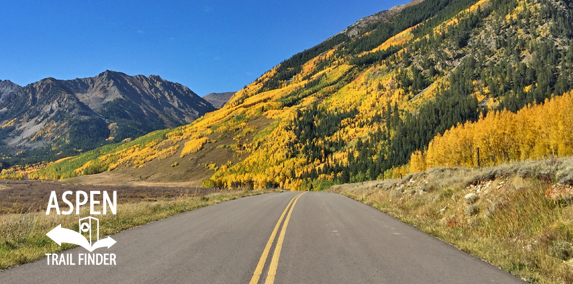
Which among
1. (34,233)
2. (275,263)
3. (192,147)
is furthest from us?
(192,147)

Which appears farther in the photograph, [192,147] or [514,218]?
[192,147]

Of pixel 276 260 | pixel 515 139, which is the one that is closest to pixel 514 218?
pixel 276 260

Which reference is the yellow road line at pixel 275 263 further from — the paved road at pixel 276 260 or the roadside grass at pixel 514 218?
the roadside grass at pixel 514 218

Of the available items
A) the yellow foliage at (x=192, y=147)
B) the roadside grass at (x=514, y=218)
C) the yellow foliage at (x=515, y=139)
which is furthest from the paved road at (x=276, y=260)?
the yellow foliage at (x=192, y=147)

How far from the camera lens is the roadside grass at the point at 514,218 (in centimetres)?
604

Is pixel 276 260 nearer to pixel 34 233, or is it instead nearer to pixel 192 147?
pixel 34 233

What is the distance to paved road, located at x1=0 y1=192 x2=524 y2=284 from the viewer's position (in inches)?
200

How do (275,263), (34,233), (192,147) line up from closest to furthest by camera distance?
1. (275,263)
2. (34,233)
3. (192,147)

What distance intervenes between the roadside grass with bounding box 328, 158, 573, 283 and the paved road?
736 mm

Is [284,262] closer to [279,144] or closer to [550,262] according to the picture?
[550,262]

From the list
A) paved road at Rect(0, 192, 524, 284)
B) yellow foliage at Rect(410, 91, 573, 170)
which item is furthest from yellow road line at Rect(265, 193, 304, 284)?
yellow foliage at Rect(410, 91, 573, 170)

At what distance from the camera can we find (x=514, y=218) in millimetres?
8719

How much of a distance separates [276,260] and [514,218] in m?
7.83

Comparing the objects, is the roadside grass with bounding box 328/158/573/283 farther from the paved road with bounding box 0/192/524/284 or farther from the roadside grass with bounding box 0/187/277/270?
the roadside grass with bounding box 0/187/277/270
